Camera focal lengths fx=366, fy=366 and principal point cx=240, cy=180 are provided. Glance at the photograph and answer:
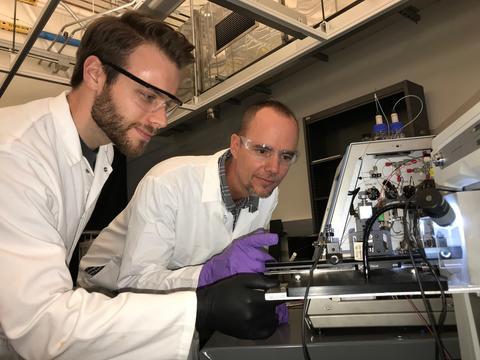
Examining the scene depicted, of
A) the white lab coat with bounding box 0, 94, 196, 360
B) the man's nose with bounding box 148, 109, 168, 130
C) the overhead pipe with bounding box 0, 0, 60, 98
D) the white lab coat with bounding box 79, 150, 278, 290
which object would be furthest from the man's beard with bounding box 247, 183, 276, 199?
the overhead pipe with bounding box 0, 0, 60, 98

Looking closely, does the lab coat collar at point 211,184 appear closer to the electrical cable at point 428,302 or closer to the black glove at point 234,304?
the black glove at point 234,304

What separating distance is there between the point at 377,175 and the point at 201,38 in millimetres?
2128

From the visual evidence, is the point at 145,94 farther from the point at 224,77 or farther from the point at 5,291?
the point at 224,77

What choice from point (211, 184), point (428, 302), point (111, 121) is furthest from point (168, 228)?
point (428, 302)

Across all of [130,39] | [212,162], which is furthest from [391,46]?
[130,39]

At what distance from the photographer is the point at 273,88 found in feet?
11.9

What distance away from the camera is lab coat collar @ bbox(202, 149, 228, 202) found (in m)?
1.50

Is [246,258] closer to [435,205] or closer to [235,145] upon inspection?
[435,205]

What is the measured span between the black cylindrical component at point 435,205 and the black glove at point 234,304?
334 mm

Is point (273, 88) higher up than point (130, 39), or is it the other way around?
point (273, 88)

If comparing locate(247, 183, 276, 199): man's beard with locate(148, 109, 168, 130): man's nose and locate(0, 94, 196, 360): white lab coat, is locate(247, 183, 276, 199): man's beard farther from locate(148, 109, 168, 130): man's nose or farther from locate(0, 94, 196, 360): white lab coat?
locate(0, 94, 196, 360): white lab coat

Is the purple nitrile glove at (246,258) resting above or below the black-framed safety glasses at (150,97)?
below

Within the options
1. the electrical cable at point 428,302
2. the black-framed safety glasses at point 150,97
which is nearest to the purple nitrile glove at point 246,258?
the electrical cable at point 428,302

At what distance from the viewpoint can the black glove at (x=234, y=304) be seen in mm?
766
